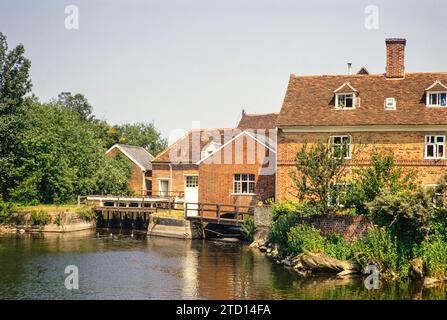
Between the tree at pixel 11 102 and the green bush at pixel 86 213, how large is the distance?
579 cm

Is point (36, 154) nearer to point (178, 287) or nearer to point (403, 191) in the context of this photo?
point (178, 287)

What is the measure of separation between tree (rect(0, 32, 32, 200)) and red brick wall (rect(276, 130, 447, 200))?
20762 millimetres

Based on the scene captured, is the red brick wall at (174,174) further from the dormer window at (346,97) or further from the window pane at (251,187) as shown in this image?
the dormer window at (346,97)

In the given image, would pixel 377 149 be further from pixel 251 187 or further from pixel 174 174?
pixel 174 174

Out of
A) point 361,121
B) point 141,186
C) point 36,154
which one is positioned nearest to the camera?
point 361,121

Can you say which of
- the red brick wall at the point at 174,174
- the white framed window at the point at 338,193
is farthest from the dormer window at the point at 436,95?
the red brick wall at the point at 174,174

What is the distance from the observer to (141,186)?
5553cm

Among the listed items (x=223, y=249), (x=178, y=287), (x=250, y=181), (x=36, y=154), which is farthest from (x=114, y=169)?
(x=178, y=287)

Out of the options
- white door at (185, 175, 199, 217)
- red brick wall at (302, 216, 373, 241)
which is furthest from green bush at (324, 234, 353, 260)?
white door at (185, 175, 199, 217)

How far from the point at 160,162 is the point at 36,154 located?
11003mm


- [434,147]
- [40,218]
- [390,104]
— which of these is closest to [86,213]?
[40,218]

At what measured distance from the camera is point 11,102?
42719 mm

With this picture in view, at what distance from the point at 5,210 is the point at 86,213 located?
5808mm

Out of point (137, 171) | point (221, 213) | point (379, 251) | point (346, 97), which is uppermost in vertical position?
point (346, 97)
